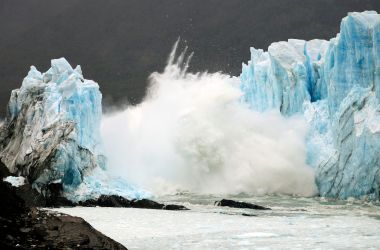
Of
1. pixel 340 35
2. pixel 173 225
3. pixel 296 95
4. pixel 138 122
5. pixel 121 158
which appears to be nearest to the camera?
pixel 173 225

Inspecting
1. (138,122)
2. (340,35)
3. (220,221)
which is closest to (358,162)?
(340,35)

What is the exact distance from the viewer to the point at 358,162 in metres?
23.0

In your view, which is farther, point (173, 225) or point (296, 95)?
point (296, 95)

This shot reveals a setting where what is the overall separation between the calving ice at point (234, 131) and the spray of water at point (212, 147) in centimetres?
8

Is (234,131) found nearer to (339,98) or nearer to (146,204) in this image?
(339,98)

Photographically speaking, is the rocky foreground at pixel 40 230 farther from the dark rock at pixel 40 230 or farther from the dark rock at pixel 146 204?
the dark rock at pixel 146 204

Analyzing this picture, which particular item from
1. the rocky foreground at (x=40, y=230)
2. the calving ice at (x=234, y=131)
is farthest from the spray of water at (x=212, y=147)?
the rocky foreground at (x=40, y=230)

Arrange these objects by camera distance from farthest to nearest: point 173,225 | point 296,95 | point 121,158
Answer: point 121,158 → point 296,95 → point 173,225

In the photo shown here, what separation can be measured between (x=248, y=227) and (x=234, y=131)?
64.7ft

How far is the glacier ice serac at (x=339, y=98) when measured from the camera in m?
23.0

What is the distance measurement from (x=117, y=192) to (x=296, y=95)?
1283cm

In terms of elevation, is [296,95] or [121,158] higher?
[296,95]

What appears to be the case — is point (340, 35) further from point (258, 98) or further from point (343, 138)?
point (258, 98)

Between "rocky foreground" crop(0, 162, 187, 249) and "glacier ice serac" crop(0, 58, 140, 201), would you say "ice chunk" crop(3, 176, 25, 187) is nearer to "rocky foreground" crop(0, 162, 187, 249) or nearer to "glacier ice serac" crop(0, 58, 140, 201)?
"glacier ice serac" crop(0, 58, 140, 201)
